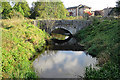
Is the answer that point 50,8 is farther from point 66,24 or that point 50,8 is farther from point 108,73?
point 108,73

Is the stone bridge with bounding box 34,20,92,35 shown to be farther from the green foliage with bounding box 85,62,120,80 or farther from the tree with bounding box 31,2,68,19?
the green foliage with bounding box 85,62,120,80

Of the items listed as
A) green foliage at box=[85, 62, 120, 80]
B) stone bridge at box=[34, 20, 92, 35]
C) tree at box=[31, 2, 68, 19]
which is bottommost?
green foliage at box=[85, 62, 120, 80]

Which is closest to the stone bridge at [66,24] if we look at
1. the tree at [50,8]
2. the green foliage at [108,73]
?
the tree at [50,8]

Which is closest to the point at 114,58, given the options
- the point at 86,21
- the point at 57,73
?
the point at 57,73

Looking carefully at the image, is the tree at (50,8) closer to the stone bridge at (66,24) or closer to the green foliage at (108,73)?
the stone bridge at (66,24)

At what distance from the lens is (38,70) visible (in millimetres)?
8750

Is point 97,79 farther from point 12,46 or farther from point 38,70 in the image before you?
point 12,46

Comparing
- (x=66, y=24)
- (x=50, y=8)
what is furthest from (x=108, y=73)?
(x=50, y=8)

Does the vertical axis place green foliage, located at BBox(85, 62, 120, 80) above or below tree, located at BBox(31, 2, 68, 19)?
below

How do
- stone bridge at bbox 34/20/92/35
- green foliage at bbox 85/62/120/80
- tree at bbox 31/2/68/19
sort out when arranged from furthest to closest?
1. tree at bbox 31/2/68/19
2. stone bridge at bbox 34/20/92/35
3. green foliage at bbox 85/62/120/80

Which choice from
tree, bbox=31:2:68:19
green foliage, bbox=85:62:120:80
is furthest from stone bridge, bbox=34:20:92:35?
green foliage, bbox=85:62:120:80

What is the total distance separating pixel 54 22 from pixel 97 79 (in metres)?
17.2

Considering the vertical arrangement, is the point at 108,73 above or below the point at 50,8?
below

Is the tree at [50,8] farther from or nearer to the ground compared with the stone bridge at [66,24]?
farther from the ground
